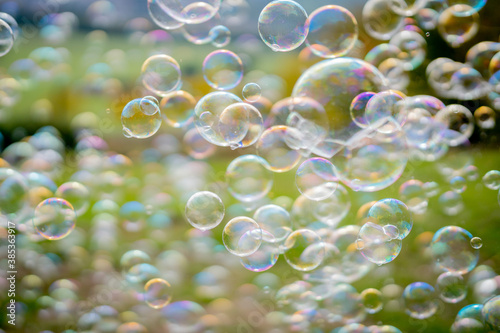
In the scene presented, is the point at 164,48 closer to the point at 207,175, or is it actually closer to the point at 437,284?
the point at 207,175

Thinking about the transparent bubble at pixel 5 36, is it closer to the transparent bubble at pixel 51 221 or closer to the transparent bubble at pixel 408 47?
the transparent bubble at pixel 51 221

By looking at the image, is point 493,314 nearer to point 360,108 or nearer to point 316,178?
point 316,178

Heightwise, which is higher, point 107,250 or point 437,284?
point 437,284

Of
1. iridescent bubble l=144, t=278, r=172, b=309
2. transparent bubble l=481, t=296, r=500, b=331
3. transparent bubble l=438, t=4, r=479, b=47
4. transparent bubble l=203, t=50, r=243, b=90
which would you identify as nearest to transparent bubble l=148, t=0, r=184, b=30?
transparent bubble l=203, t=50, r=243, b=90

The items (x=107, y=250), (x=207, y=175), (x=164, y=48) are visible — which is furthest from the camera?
(x=164, y=48)

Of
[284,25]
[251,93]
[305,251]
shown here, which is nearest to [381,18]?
[284,25]

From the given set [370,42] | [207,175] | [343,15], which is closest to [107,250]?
[207,175]

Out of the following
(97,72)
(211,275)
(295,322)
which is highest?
(295,322)
